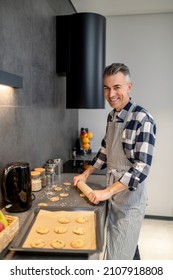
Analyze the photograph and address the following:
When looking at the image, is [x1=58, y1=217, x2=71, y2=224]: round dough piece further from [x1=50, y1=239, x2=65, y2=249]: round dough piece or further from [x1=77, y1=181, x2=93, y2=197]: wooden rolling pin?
[x1=77, y1=181, x2=93, y2=197]: wooden rolling pin

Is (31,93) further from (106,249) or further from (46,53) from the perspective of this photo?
(106,249)

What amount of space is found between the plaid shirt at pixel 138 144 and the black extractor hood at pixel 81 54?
806 millimetres

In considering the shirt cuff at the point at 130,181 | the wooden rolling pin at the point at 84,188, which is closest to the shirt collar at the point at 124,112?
the shirt cuff at the point at 130,181

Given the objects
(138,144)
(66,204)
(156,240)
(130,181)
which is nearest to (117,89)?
(138,144)

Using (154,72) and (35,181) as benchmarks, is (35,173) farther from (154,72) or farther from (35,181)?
(154,72)

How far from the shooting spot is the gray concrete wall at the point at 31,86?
46.4 inches

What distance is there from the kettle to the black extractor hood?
1029 mm

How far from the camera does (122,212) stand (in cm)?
128

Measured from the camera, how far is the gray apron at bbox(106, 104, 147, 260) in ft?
4.16

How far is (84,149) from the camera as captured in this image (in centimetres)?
270

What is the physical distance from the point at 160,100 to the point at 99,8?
48.2 inches

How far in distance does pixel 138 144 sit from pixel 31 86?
2.47 feet

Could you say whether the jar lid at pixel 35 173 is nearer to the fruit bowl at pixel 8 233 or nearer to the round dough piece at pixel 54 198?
the round dough piece at pixel 54 198
